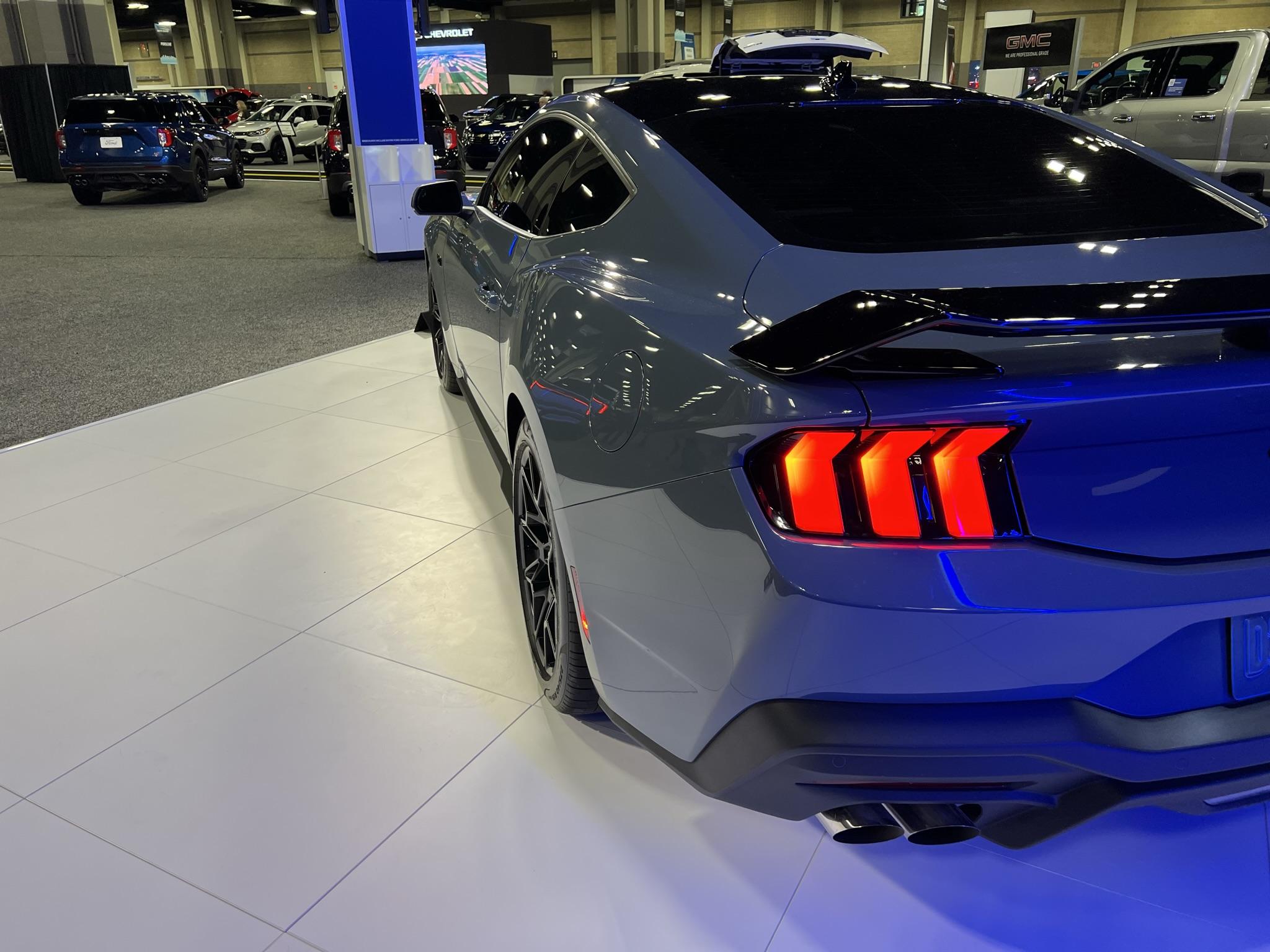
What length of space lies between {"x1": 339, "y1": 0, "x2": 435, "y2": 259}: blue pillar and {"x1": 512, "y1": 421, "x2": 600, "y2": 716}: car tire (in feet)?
20.3

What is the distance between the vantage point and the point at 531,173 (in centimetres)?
252

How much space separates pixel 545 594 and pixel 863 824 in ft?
3.08

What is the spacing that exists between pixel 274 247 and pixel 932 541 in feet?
29.5

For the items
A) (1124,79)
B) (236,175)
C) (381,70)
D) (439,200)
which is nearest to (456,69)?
(236,175)

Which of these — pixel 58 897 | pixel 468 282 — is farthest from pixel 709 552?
pixel 468 282

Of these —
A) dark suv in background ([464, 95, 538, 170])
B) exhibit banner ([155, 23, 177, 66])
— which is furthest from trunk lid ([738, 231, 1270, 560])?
exhibit banner ([155, 23, 177, 66])

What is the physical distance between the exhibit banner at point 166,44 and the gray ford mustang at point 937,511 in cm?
4301

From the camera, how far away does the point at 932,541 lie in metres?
1.07

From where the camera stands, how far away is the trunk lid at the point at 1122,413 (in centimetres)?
105

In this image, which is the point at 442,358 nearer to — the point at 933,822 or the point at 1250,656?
the point at 933,822

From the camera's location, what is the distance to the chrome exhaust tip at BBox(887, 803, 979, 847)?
4.20ft

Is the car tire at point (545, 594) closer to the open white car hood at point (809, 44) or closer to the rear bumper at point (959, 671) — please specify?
the rear bumper at point (959, 671)

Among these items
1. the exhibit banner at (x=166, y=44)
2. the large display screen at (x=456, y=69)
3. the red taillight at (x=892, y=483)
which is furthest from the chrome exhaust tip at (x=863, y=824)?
the exhibit banner at (x=166, y=44)

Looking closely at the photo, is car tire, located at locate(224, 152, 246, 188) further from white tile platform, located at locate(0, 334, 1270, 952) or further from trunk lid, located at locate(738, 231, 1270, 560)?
trunk lid, located at locate(738, 231, 1270, 560)
